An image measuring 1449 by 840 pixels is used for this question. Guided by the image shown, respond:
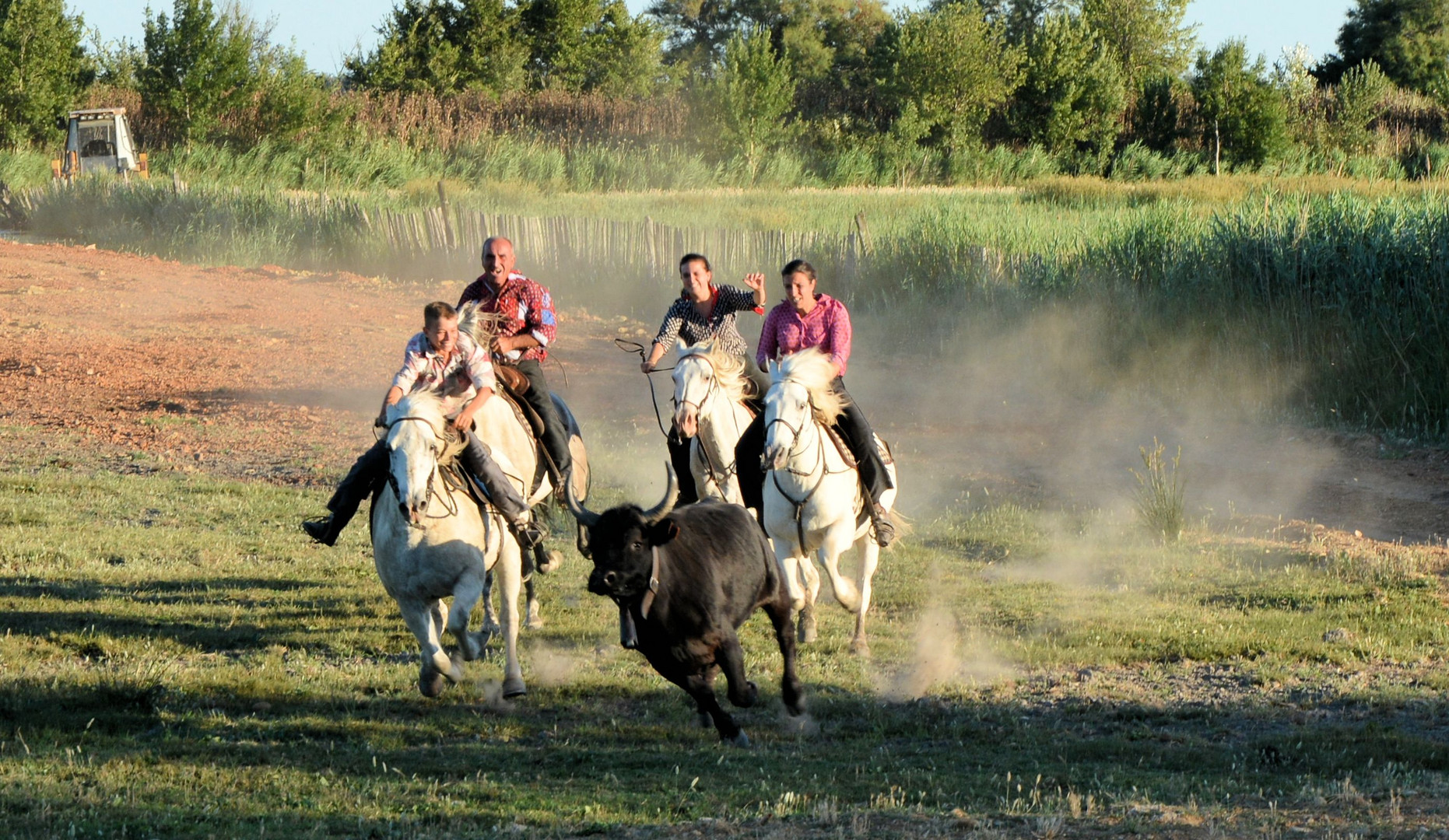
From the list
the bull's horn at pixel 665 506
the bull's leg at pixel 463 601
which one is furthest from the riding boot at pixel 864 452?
the bull's leg at pixel 463 601

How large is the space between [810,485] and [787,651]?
142cm

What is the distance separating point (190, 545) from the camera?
12547 mm

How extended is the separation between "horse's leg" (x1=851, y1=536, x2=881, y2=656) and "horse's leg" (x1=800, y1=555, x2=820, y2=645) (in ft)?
0.93

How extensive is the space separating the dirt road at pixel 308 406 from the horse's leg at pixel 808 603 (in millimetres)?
5014

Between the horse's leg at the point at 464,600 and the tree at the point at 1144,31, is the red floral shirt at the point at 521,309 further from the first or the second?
the tree at the point at 1144,31

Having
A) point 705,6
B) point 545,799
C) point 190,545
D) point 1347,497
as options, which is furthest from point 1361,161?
point 705,6

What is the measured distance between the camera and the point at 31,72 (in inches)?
2035

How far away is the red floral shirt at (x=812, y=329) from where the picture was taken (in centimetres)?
959

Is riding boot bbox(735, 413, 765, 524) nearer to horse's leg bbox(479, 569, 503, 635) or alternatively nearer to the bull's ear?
horse's leg bbox(479, 569, 503, 635)

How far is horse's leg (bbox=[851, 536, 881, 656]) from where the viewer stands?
9.44m

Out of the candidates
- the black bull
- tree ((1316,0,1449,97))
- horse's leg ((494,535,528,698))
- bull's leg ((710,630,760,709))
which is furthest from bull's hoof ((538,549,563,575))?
tree ((1316,0,1449,97))

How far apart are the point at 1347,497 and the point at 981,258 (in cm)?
886

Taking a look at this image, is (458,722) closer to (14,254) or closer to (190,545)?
(190,545)

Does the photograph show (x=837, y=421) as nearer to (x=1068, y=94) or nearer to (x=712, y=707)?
(x=712, y=707)
